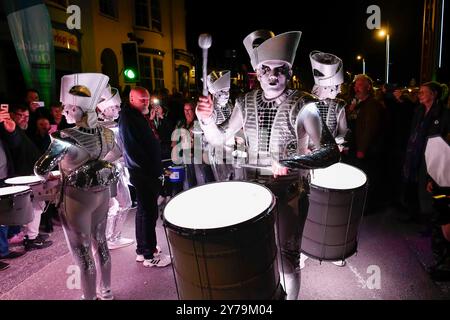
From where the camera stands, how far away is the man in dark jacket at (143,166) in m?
3.60

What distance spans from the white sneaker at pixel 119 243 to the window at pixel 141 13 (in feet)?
46.7

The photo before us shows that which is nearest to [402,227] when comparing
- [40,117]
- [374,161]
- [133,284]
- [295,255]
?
[374,161]

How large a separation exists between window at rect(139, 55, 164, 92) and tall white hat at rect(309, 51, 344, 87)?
12295 millimetres

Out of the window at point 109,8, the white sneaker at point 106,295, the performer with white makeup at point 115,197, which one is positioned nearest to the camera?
the white sneaker at point 106,295

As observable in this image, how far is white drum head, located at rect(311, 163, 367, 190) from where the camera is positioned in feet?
9.62

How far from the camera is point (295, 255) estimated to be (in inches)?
94.3

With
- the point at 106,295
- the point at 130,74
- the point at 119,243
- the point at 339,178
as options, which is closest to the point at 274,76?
the point at 339,178

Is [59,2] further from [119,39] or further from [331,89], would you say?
[331,89]

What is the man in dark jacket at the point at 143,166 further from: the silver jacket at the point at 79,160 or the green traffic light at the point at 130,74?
the green traffic light at the point at 130,74

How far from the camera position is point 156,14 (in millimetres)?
17844

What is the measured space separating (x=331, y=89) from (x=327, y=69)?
1.02 feet

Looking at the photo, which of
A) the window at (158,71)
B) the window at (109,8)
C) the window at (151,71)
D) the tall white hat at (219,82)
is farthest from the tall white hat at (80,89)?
the window at (158,71)

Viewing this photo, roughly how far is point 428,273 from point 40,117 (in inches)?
221

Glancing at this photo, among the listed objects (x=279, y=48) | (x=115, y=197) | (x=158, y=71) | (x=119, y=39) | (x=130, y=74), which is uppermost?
(x=119, y=39)
